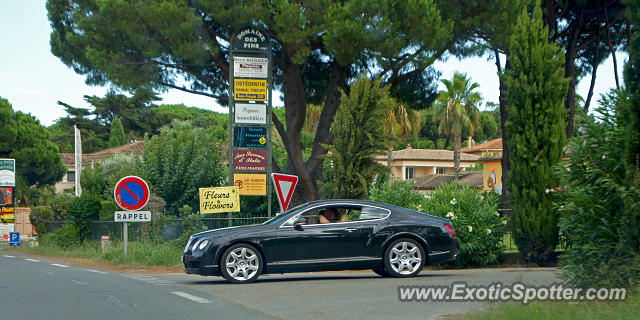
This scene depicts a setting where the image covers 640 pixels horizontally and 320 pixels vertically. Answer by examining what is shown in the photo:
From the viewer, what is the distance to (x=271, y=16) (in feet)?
77.0

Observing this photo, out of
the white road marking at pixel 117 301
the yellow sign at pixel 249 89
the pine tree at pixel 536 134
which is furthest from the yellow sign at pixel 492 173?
the white road marking at pixel 117 301

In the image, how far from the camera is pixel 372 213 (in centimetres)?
1291

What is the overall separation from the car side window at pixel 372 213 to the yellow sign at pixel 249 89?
863 centimetres

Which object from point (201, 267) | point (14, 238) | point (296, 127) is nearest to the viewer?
point (201, 267)

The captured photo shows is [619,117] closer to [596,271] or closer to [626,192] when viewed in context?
[626,192]

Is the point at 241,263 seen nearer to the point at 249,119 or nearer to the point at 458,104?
the point at 249,119

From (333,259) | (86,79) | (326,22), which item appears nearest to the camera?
(333,259)

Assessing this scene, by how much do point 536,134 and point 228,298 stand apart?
774 centimetres

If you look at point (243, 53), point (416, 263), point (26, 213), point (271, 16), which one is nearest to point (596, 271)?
point (416, 263)

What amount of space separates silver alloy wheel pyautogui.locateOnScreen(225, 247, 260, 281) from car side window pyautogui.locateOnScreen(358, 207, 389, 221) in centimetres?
217

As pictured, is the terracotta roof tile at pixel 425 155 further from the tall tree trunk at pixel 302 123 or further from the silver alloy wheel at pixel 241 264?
the silver alloy wheel at pixel 241 264

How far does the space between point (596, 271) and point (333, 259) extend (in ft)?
16.1

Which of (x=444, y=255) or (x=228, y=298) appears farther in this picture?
(x=444, y=255)

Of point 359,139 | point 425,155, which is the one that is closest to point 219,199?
point 359,139
